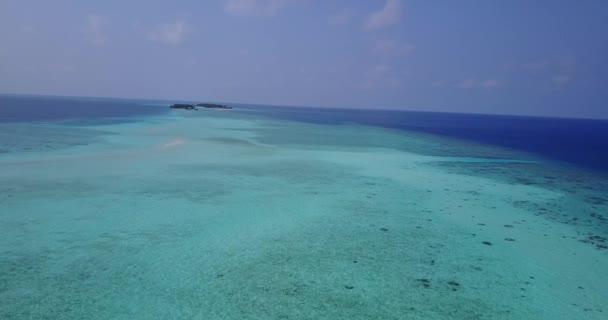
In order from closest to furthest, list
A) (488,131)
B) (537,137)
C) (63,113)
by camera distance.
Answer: (537,137) → (63,113) → (488,131)

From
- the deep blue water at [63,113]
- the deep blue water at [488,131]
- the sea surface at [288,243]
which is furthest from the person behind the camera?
the deep blue water at [63,113]

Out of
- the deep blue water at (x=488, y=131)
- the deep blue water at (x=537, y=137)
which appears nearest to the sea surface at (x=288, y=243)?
the deep blue water at (x=537, y=137)

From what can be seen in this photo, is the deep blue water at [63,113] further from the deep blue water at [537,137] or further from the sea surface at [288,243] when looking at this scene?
the sea surface at [288,243]

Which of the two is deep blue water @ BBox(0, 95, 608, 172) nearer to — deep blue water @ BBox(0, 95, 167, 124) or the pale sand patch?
deep blue water @ BBox(0, 95, 167, 124)

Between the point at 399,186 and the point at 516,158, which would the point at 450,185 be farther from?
the point at 516,158

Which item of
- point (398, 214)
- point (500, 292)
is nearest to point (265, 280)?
point (500, 292)

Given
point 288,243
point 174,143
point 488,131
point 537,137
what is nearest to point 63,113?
point 174,143

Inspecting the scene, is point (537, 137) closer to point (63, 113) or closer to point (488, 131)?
point (488, 131)

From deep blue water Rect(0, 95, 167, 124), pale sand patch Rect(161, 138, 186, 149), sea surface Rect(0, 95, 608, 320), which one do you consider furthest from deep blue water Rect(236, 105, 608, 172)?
deep blue water Rect(0, 95, 167, 124)
